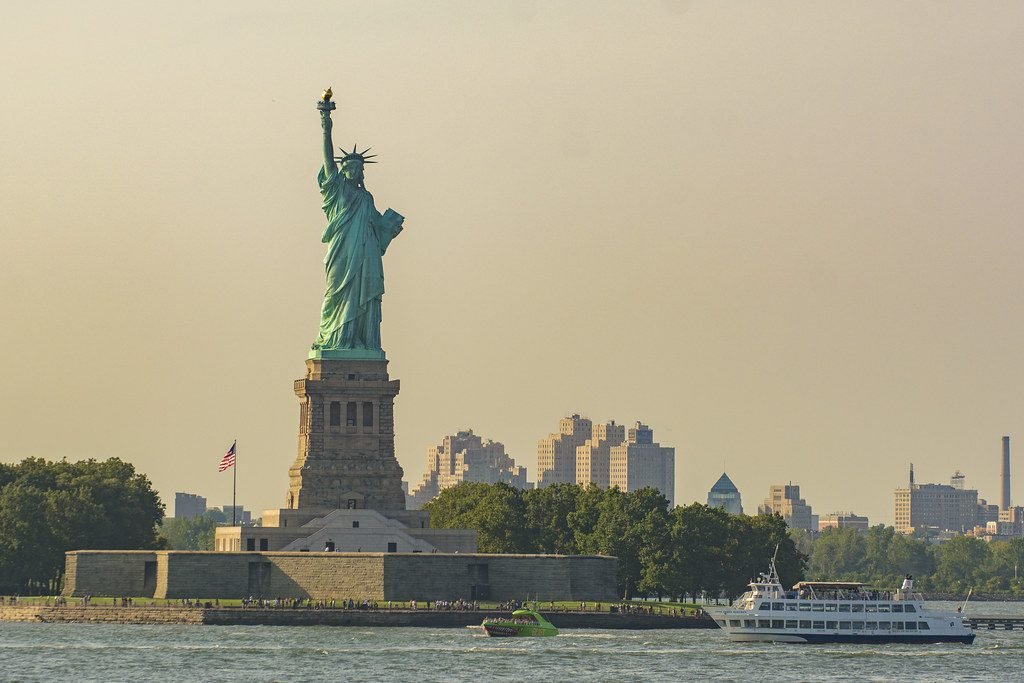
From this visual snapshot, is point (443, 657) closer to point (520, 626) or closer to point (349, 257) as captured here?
point (520, 626)

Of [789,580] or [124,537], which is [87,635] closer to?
[124,537]

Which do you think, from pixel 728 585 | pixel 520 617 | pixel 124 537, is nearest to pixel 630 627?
pixel 520 617

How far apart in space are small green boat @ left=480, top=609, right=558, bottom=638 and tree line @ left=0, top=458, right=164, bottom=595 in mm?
34036

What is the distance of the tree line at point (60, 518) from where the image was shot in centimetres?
14700

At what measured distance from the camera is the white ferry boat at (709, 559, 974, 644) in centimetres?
12356

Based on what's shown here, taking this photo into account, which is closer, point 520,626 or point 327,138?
point 520,626

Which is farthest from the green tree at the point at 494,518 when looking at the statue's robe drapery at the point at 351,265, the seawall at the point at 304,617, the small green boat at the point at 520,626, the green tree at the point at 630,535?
the small green boat at the point at 520,626

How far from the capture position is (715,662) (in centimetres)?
11038

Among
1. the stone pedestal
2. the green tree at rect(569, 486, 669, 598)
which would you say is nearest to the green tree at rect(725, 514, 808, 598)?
the green tree at rect(569, 486, 669, 598)

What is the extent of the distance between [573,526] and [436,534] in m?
20.1

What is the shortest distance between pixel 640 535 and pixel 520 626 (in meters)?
28.4

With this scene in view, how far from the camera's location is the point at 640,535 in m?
151

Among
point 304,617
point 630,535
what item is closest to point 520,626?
point 304,617

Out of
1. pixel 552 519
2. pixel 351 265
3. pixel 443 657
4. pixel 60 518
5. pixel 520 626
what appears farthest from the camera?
pixel 552 519
